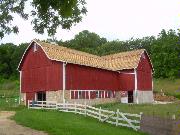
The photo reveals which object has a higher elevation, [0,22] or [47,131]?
[0,22]

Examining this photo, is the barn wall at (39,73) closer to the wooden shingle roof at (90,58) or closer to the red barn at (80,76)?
the red barn at (80,76)

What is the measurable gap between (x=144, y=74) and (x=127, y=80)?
3.42 meters

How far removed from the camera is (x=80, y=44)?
95250mm

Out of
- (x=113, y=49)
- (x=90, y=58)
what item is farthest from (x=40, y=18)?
(x=113, y=49)

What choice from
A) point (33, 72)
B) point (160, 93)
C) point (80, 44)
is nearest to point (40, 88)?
point (33, 72)

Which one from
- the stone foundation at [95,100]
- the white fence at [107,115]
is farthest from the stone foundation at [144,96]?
the white fence at [107,115]

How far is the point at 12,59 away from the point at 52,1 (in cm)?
8781

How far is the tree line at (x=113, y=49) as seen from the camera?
77.8 m

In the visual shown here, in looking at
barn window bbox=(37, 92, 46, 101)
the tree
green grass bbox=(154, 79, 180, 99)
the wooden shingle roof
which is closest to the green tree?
green grass bbox=(154, 79, 180, 99)

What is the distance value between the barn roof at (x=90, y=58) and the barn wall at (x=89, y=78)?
0.60 metres

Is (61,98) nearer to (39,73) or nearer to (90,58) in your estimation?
(39,73)

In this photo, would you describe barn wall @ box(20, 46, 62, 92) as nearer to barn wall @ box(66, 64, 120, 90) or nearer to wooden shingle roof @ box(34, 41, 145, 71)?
wooden shingle roof @ box(34, 41, 145, 71)

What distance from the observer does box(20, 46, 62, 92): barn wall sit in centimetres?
3612

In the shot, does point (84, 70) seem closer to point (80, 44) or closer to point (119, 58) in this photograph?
point (119, 58)
